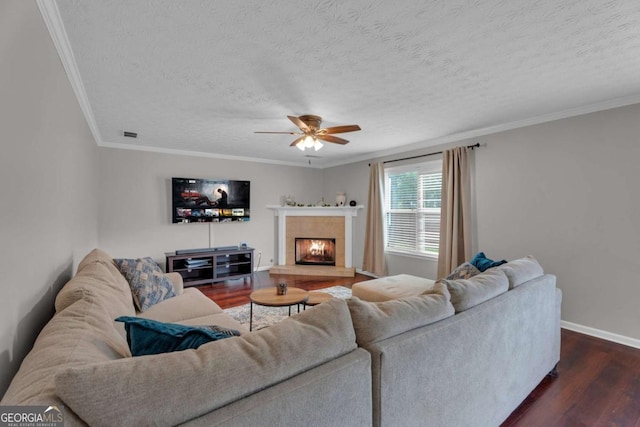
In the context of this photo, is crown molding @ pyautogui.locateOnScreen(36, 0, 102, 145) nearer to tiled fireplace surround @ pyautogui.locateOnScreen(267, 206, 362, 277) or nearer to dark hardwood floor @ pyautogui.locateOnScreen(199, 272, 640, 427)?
dark hardwood floor @ pyautogui.locateOnScreen(199, 272, 640, 427)

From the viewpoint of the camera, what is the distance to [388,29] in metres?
1.75

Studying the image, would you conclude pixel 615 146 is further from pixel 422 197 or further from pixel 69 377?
pixel 69 377

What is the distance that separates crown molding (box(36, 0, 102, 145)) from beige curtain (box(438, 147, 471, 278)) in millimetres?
4195

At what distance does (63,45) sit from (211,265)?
377cm

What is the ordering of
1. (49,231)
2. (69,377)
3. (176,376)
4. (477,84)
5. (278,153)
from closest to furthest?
1. (69,377)
2. (176,376)
3. (49,231)
4. (477,84)
5. (278,153)

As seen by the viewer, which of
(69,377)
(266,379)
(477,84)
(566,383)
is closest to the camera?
(69,377)

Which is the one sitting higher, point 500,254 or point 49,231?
point 49,231

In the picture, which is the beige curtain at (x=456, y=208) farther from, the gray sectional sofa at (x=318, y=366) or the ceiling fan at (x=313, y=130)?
the gray sectional sofa at (x=318, y=366)

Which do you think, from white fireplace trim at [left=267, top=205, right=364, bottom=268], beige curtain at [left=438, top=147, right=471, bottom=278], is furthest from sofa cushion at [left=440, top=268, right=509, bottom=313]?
white fireplace trim at [left=267, top=205, right=364, bottom=268]

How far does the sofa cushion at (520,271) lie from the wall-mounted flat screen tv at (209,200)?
4.56 m

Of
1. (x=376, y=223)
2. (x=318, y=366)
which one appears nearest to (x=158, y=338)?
(x=318, y=366)

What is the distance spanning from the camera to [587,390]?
2.15m

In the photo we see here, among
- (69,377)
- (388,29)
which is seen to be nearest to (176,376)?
(69,377)

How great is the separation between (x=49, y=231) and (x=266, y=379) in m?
1.66
